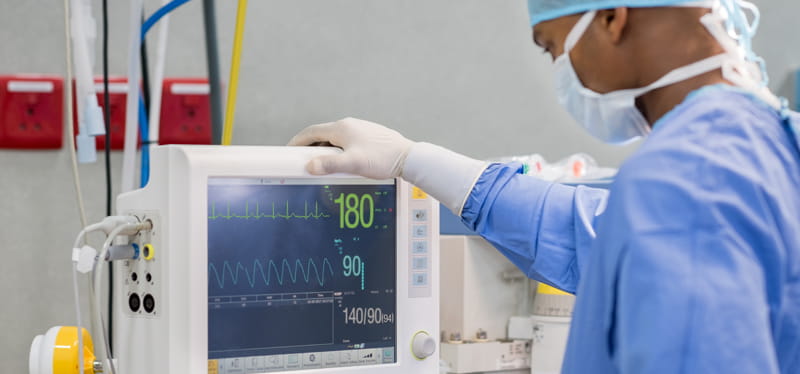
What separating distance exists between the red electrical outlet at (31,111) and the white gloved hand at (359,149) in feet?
2.12

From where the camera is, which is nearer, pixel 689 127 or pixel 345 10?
pixel 689 127

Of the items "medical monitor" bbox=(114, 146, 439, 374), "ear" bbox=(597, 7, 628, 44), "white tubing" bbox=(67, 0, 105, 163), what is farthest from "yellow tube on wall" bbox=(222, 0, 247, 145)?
"ear" bbox=(597, 7, 628, 44)

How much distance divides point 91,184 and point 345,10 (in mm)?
632

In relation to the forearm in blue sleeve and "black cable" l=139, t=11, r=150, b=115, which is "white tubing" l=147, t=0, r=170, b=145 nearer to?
"black cable" l=139, t=11, r=150, b=115

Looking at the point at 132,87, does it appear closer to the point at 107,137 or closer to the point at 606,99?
the point at 107,137

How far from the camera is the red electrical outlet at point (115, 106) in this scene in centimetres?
160

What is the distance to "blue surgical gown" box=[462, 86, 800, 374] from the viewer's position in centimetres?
71

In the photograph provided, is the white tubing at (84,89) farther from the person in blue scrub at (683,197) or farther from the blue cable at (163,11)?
the person in blue scrub at (683,197)

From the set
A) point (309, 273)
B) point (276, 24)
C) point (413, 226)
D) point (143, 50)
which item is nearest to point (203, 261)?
point (309, 273)

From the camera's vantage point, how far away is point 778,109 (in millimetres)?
832

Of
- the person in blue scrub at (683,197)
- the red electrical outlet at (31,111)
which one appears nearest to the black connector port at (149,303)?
the person in blue scrub at (683,197)

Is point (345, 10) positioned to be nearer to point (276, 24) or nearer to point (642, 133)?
point (276, 24)

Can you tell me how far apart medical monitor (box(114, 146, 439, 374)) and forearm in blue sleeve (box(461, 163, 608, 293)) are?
0.10 meters

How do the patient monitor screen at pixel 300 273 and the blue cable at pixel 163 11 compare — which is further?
the blue cable at pixel 163 11
